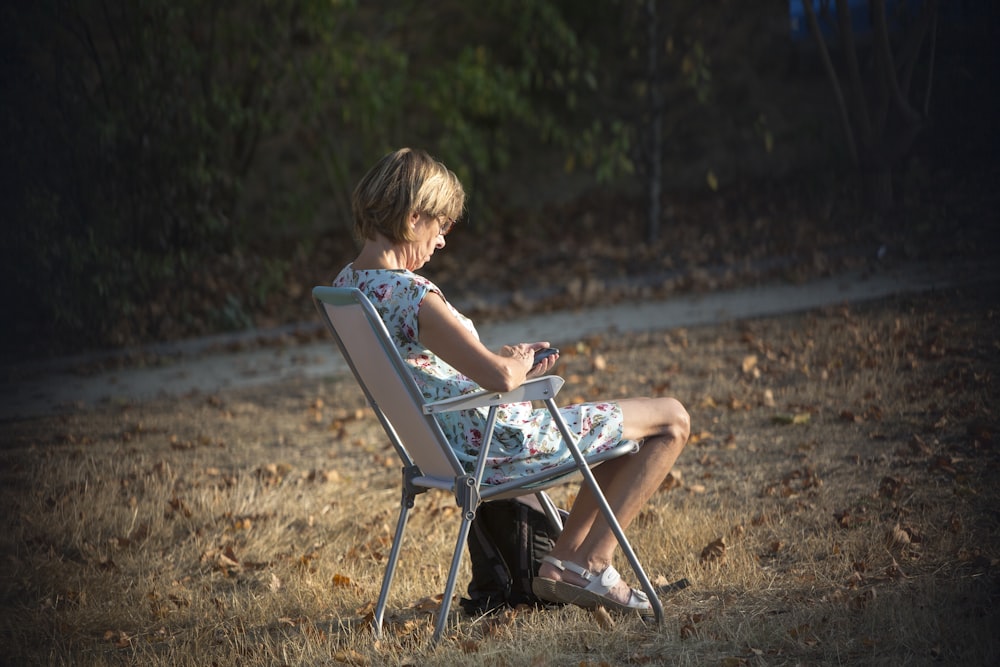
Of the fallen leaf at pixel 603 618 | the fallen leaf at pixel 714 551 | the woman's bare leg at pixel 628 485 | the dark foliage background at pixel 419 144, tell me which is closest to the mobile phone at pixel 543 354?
the woman's bare leg at pixel 628 485

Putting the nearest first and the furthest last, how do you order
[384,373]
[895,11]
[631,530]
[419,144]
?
[384,373] → [631,530] → [895,11] → [419,144]

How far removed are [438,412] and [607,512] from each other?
1.92 feet

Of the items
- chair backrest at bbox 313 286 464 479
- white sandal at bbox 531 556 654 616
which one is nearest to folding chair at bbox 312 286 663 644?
chair backrest at bbox 313 286 464 479

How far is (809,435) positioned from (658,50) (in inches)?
269

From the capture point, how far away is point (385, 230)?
333 cm

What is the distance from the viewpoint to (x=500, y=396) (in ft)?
10.4

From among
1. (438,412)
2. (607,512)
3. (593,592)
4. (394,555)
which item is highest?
(438,412)

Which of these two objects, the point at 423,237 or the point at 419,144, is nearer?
the point at 423,237

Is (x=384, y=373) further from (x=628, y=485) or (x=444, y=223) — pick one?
(x=628, y=485)

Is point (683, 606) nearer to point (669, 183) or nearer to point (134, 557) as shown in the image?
point (134, 557)

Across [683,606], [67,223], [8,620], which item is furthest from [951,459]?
[67,223]

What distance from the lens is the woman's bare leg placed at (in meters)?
3.45

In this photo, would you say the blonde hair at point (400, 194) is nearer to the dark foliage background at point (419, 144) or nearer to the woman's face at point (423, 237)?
the woman's face at point (423, 237)

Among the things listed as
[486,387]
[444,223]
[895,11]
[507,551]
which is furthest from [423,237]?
[895,11]
